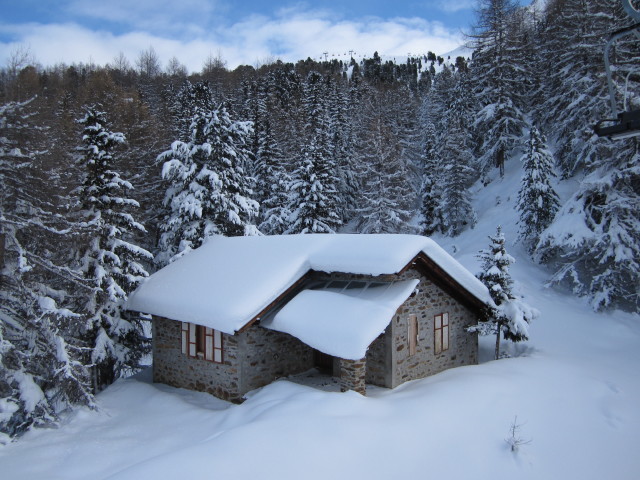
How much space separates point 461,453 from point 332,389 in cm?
451

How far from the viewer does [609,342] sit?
1631cm

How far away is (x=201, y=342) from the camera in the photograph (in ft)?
45.4

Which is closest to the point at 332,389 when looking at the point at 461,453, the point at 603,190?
the point at 461,453

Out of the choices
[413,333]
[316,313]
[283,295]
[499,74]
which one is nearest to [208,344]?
[283,295]

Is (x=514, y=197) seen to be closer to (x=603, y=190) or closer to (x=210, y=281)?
(x=603, y=190)

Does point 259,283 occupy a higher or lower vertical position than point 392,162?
lower

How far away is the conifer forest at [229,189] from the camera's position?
A: 1167cm

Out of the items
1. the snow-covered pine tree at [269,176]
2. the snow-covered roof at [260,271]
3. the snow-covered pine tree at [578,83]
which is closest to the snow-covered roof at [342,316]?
the snow-covered roof at [260,271]

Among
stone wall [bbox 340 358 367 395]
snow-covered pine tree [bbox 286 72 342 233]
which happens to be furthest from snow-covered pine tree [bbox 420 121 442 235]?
stone wall [bbox 340 358 367 395]

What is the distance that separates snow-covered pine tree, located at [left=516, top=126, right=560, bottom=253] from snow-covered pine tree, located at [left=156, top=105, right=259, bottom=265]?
50.3 feet

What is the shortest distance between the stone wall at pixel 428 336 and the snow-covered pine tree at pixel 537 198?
38.9 ft

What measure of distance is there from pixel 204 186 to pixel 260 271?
8212 mm

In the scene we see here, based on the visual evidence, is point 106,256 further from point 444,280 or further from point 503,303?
point 503,303

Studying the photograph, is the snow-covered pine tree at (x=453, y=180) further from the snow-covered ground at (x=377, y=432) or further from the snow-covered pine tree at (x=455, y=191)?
the snow-covered ground at (x=377, y=432)
